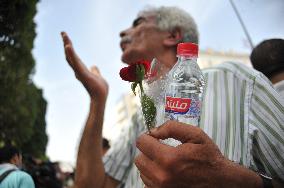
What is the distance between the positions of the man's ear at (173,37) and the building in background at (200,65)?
44.7 meters

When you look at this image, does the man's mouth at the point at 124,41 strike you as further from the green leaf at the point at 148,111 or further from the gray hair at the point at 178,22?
the green leaf at the point at 148,111

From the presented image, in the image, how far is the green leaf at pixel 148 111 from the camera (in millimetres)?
1051

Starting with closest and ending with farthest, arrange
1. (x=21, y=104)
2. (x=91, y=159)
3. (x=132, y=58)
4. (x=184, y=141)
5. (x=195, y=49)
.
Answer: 1. (x=184, y=141)
2. (x=195, y=49)
3. (x=91, y=159)
4. (x=132, y=58)
5. (x=21, y=104)

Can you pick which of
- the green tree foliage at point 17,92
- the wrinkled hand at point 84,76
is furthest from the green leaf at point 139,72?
the green tree foliage at point 17,92

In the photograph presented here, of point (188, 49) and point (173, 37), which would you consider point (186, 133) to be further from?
point (173, 37)

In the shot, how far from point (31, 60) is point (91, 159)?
61.6 ft

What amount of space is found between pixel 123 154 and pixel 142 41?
31.1 inches

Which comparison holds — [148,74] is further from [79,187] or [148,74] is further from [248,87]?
[79,187]

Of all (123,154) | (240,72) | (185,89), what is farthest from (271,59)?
(185,89)

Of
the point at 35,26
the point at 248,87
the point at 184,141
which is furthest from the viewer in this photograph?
the point at 35,26

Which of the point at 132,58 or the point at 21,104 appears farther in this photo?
the point at 21,104

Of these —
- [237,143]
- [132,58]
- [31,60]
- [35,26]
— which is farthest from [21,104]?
[237,143]

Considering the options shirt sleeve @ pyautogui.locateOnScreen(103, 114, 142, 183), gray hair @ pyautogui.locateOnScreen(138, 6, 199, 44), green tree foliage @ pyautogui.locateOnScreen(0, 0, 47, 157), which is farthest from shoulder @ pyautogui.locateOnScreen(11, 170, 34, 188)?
green tree foliage @ pyautogui.locateOnScreen(0, 0, 47, 157)

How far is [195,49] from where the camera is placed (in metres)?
1.06
